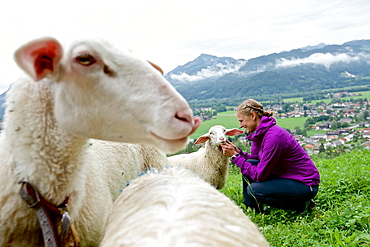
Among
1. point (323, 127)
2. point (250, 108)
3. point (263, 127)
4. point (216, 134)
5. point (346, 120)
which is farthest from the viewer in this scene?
point (346, 120)

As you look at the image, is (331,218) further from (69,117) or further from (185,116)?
(69,117)

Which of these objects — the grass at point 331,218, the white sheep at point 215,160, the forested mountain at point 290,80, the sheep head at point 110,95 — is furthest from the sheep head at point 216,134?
the forested mountain at point 290,80

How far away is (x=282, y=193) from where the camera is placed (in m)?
4.01

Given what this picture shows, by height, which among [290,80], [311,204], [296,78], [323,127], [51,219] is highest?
[51,219]

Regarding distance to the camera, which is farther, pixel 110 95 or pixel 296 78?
pixel 296 78

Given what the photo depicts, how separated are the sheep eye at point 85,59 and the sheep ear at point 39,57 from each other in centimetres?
11

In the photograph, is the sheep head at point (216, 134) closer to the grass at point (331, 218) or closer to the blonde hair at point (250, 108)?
the grass at point (331, 218)

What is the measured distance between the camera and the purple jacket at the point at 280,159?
3982mm

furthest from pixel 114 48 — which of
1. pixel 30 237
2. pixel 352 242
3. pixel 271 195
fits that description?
pixel 271 195

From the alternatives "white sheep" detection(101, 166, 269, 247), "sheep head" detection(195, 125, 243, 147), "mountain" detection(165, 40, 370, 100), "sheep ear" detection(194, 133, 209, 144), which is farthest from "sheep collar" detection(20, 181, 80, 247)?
"mountain" detection(165, 40, 370, 100)

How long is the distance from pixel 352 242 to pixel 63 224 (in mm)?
2520

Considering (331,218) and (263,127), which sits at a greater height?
(263,127)

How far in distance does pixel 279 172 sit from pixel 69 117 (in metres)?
3.38

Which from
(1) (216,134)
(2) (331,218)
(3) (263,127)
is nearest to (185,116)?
(2) (331,218)
